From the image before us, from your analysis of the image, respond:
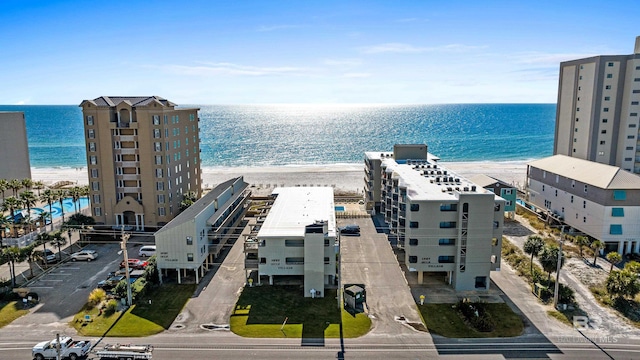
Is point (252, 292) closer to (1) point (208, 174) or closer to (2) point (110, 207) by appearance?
(2) point (110, 207)

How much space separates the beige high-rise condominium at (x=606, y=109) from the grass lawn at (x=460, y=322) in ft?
196

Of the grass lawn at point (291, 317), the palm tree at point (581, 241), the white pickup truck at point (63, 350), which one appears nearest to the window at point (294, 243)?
the grass lawn at point (291, 317)

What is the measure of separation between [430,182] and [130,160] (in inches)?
1923

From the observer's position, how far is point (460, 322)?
42.2m

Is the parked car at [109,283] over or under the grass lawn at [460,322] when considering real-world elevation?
over

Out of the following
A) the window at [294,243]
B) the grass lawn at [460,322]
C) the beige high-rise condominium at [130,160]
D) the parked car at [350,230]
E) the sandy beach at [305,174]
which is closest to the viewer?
the grass lawn at [460,322]

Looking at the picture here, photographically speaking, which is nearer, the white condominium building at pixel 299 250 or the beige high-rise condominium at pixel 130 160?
the white condominium building at pixel 299 250

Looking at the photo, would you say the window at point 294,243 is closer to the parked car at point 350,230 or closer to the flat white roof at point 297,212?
the flat white roof at point 297,212

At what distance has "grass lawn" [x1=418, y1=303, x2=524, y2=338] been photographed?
132ft

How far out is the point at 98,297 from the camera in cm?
4606

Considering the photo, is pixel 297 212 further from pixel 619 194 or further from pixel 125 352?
pixel 619 194

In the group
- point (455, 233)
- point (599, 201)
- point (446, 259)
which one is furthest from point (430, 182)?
point (599, 201)

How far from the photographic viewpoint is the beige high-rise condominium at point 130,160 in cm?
6981

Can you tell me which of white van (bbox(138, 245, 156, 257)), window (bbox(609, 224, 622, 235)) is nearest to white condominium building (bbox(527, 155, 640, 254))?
window (bbox(609, 224, 622, 235))
